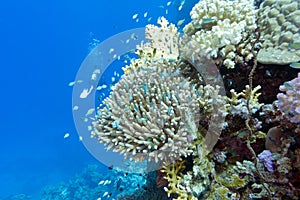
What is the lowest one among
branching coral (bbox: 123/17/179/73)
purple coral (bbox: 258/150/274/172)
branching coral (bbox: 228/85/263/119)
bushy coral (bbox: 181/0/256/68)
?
purple coral (bbox: 258/150/274/172)

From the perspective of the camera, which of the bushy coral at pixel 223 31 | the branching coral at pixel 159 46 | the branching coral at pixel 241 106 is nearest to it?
the branching coral at pixel 241 106

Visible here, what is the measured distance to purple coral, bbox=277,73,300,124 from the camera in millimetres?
2461

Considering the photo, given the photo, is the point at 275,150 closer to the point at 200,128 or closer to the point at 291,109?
the point at 291,109

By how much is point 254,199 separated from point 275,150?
56 centimetres

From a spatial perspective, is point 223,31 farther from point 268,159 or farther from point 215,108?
point 268,159

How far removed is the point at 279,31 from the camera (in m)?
3.61

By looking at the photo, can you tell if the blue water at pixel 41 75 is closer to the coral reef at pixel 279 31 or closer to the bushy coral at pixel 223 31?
the bushy coral at pixel 223 31

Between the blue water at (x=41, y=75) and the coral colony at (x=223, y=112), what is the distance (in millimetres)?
29440

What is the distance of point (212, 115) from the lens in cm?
328

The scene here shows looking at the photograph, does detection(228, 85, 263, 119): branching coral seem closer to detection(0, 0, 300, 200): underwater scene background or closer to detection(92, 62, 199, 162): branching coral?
detection(0, 0, 300, 200): underwater scene background

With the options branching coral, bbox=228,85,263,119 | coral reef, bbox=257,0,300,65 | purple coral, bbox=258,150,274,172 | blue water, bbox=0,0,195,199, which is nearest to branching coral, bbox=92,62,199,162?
branching coral, bbox=228,85,263,119

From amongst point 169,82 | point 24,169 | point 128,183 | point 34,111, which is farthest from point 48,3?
point 169,82

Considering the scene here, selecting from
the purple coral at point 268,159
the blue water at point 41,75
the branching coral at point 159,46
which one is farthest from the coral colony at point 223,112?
the blue water at point 41,75

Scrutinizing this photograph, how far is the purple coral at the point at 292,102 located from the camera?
Answer: 2461 millimetres
